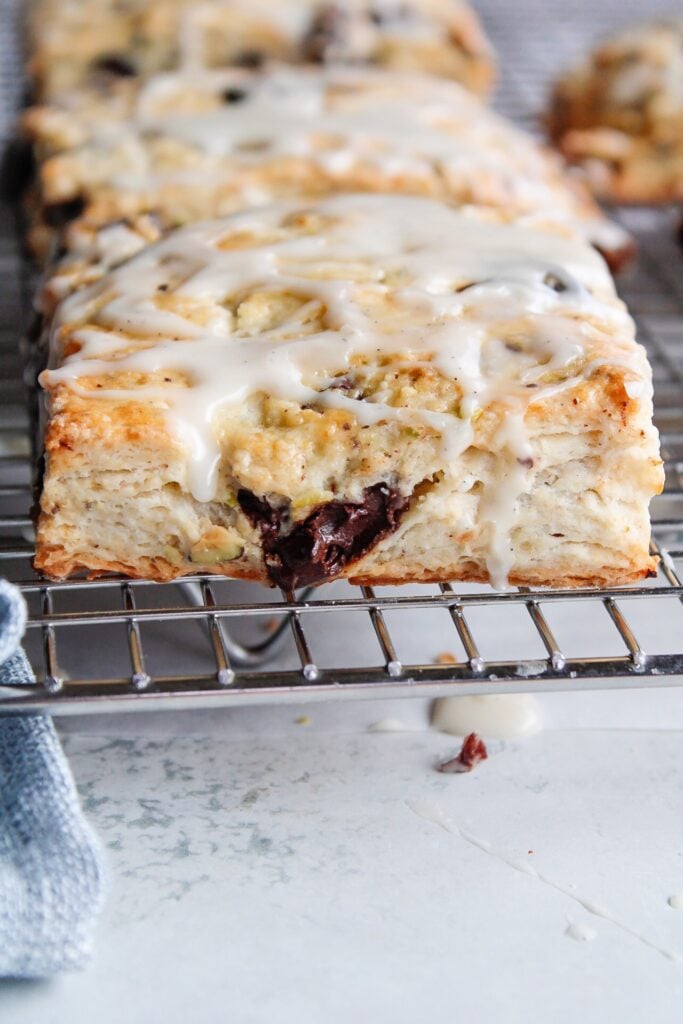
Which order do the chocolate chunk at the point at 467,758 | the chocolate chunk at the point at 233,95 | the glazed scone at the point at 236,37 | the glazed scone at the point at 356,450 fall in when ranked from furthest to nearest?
the glazed scone at the point at 236,37 → the chocolate chunk at the point at 233,95 → the chocolate chunk at the point at 467,758 → the glazed scone at the point at 356,450

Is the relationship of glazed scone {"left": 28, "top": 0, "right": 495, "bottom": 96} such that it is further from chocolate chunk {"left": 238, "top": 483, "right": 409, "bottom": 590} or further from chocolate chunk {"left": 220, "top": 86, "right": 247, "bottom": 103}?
chocolate chunk {"left": 238, "top": 483, "right": 409, "bottom": 590}

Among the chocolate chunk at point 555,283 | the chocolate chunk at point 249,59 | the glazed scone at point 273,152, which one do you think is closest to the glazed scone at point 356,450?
the chocolate chunk at point 555,283

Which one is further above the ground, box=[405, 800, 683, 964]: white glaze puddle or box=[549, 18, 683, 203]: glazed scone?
box=[549, 18, 683, 203]: glazed scone

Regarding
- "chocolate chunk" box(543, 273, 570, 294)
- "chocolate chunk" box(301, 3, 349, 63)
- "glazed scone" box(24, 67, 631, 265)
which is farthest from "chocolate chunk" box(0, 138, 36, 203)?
"chocolate chunk" box(543, 273, 570, 294)

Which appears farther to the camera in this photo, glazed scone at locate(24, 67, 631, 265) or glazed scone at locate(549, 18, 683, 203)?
glazed scone at locate(549, 18, 683, 203)

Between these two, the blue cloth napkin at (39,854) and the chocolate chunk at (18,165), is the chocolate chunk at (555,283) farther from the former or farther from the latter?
the chocolate chunk at (18,165)

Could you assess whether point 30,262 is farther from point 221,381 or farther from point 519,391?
point 519,391

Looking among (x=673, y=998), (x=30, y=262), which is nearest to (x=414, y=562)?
(x=673, y=998)
